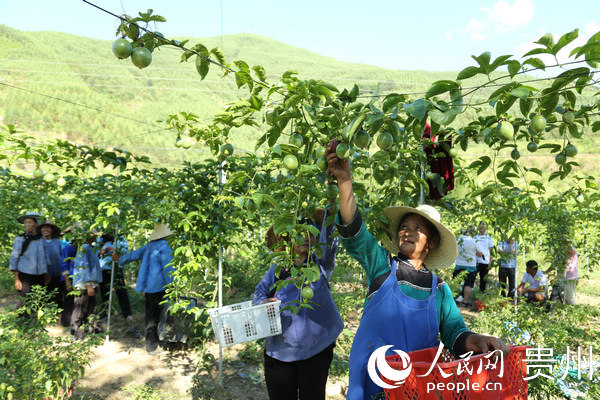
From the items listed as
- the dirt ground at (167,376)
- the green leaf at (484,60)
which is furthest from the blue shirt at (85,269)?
the green leaf at (484,60)

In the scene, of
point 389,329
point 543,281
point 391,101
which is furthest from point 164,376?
point 543,281

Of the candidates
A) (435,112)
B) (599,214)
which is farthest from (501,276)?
(435,112)

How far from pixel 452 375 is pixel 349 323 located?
392 centimetres

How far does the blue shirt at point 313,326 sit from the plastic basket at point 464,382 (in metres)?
0.84

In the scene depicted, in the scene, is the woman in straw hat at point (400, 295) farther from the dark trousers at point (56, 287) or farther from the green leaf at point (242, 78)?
the dark trousers at point (56, 287)

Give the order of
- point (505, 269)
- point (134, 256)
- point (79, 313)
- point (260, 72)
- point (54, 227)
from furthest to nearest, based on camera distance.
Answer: point (505, 269), point (54, 227), point (79, 313), point (134, 256), point (260, 72)

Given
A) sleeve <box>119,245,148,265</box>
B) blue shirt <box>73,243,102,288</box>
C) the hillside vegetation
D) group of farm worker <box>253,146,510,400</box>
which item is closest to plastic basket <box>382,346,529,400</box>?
group of farm worker <box>253,146,510,400</box>

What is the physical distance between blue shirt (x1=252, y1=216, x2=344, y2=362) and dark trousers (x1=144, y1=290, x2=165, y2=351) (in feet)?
7.45

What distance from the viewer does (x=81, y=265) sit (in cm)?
422

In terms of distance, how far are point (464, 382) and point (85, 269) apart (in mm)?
4155

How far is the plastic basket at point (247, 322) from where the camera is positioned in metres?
1.97

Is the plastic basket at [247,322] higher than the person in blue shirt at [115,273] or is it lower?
higher

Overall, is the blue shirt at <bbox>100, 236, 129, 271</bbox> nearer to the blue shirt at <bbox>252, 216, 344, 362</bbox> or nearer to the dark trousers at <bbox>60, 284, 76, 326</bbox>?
the dark trousers at <bbox>60, 284, 76, 326</bbox>

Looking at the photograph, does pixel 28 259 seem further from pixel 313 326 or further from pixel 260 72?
pixel 260 72
